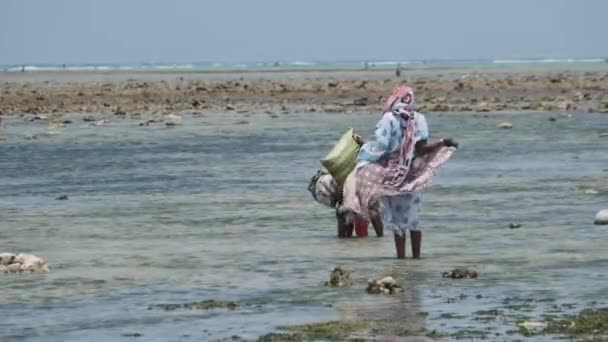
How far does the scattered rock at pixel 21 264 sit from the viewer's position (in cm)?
1405

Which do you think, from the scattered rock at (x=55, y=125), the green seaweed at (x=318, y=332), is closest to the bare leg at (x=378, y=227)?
the green seaweed at (x=318, y=332)

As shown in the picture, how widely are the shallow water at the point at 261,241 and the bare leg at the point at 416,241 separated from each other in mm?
160

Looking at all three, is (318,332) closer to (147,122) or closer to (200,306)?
(200,306)

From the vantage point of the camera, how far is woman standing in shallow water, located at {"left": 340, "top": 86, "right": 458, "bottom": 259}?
1461cm

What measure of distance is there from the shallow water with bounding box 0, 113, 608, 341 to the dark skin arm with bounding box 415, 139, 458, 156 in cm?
86

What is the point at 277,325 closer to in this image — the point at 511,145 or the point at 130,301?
the point at 130,301

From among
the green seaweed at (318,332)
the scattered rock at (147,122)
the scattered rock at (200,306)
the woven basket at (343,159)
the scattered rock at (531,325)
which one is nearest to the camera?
the green seaweed at (318,332)

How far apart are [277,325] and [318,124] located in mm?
25522

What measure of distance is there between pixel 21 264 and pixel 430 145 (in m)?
3.44

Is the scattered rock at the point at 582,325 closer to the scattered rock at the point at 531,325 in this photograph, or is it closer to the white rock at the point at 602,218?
the scattered rock at the point at 531,325

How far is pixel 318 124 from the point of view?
1443 inches

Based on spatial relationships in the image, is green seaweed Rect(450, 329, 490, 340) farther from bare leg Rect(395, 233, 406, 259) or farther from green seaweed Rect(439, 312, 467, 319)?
bare leg Rect(395, 233, 406, 259)

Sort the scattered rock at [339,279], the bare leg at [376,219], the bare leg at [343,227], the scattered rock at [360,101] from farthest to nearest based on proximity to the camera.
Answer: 1. the scattered rock at [360,101]
2. the bare leg at [343,227]
3. the bare leg at [376,219]
4. the scattered rock at [339,279]

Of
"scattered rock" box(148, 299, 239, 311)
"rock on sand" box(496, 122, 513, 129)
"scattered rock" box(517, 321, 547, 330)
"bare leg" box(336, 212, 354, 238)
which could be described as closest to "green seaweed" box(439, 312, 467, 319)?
"scattered rock" box(517, 321, 547, 330)
